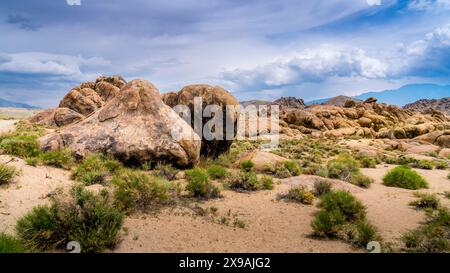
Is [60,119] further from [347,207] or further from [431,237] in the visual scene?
[431,237]

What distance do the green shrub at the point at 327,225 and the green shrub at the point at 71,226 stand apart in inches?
182

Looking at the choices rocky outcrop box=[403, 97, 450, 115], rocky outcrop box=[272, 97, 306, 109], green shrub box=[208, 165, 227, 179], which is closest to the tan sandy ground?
green shrub box=[208, 165, 227, 179]

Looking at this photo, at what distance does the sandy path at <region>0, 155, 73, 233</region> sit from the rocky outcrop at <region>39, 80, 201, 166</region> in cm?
202

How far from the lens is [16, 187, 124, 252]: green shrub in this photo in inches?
260

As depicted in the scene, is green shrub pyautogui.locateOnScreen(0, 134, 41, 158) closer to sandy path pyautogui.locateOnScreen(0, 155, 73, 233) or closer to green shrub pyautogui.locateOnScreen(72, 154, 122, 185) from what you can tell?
sandy path pyautogui.locateOnScreen(0, 155, 73, 233)

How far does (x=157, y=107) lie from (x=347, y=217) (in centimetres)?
962

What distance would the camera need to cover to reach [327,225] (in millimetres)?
8352

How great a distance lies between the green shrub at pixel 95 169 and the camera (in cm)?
1142

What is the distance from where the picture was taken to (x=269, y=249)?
7.38m

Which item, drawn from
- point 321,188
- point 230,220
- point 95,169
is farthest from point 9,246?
point 321,188

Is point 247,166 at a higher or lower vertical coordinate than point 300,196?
higher

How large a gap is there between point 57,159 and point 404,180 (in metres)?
14.0

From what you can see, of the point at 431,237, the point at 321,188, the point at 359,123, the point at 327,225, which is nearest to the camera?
the point at 431,237
